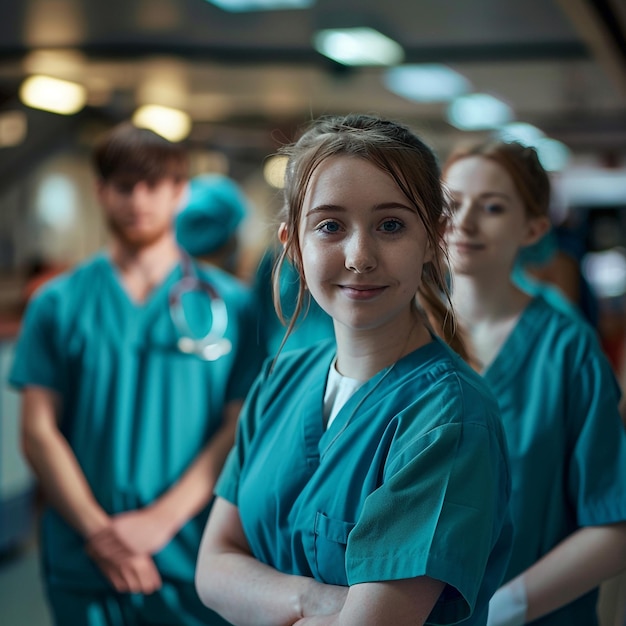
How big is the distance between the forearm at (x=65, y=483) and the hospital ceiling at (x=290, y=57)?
185 cm

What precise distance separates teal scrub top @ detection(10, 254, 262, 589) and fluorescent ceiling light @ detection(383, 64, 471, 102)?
154 inches

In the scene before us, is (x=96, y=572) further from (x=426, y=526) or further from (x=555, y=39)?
(x=555, y=39)

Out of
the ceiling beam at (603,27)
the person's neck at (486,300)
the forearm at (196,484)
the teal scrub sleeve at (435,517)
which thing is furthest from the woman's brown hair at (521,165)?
the ceiling beam at (603,27)

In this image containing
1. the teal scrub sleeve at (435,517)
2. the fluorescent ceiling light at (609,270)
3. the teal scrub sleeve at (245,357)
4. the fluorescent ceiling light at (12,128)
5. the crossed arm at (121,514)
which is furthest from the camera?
the fluorescent ceiling light at (609,270)

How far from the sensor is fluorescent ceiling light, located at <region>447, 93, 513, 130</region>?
264 inches

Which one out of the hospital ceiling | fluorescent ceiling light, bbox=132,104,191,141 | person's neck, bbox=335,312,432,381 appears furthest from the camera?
fluorescent ceiling light, bbox=132,104,191,141

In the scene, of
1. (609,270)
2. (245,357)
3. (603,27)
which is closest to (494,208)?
(245,357)

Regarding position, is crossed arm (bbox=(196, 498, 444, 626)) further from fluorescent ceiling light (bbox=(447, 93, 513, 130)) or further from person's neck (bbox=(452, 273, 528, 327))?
fluorescent ceiling light (bbox=(447, 93, 513, 130))

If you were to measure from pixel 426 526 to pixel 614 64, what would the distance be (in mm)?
4034

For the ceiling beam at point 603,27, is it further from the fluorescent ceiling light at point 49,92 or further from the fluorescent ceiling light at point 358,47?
the fluorescent ceiling light at point 49,92

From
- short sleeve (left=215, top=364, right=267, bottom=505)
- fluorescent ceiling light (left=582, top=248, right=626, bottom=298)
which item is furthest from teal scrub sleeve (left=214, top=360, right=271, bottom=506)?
fluorescent ceiling light (left=582, top=248, right=626, bottom=298)

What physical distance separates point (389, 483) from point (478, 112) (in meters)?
6.67

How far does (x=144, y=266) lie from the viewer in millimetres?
2164

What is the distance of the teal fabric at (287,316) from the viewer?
1.29 m
